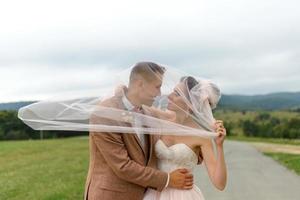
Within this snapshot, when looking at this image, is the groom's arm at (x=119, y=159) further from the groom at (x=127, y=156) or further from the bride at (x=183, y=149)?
the bride at (x=183, y=149)

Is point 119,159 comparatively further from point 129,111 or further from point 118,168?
point 129,111

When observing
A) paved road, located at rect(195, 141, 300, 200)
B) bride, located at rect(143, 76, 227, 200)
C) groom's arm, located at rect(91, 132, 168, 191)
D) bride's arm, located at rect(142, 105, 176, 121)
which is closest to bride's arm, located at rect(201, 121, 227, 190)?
bride, located at rect(143, 76, 227, 200)

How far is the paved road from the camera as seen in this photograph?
35.9ft

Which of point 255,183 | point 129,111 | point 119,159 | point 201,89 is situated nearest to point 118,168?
point 119,159

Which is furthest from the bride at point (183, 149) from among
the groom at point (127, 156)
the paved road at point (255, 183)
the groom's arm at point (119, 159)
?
the paved road at point (255, 183)

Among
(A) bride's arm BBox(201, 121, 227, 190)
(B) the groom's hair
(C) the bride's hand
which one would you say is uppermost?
(B) the groom's hair

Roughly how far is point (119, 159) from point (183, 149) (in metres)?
0.51

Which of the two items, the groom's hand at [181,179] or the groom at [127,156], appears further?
the groom's hand at [181,179]

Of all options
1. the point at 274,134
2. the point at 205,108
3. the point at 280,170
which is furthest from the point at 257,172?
the point at 274,134

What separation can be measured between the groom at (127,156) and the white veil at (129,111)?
2cm

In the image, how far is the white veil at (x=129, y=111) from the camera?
386 cm

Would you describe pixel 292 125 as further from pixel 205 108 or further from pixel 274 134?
pixel 205 108

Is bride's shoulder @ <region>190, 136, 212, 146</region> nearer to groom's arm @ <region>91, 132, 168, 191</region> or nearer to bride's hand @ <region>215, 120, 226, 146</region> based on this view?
bride's hand @ <region>215, 120, 226, 146</region>

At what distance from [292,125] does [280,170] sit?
116ft
